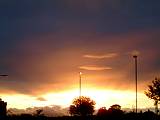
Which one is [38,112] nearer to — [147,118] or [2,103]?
[2,103]

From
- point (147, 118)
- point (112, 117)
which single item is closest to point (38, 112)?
point (112, 117)

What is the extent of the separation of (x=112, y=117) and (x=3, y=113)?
36299 mm

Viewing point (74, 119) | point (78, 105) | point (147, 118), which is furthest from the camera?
point (78, 105)

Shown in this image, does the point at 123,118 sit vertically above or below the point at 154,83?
below

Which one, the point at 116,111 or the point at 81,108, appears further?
the point at 81,108

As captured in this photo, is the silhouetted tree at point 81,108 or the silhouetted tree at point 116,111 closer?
the silhouetted tree at point 116,111

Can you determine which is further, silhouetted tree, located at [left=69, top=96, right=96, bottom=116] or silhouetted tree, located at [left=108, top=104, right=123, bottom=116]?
silhouetted tree, located at [left=69, top=96, right=96, bottom=116]

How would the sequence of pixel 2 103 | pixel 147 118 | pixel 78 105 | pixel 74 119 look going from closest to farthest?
1. pixel 147 118
2. pixel 74 119
3. pixel 2 103
4. pixel 78 105

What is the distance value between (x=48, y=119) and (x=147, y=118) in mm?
21539

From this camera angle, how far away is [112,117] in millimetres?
92750

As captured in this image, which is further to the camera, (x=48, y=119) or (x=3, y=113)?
(x=3, y=113)

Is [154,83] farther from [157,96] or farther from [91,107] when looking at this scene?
[91,107]

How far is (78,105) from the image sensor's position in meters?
145

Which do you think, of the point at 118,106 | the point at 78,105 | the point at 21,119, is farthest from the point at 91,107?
the point at 21,119
